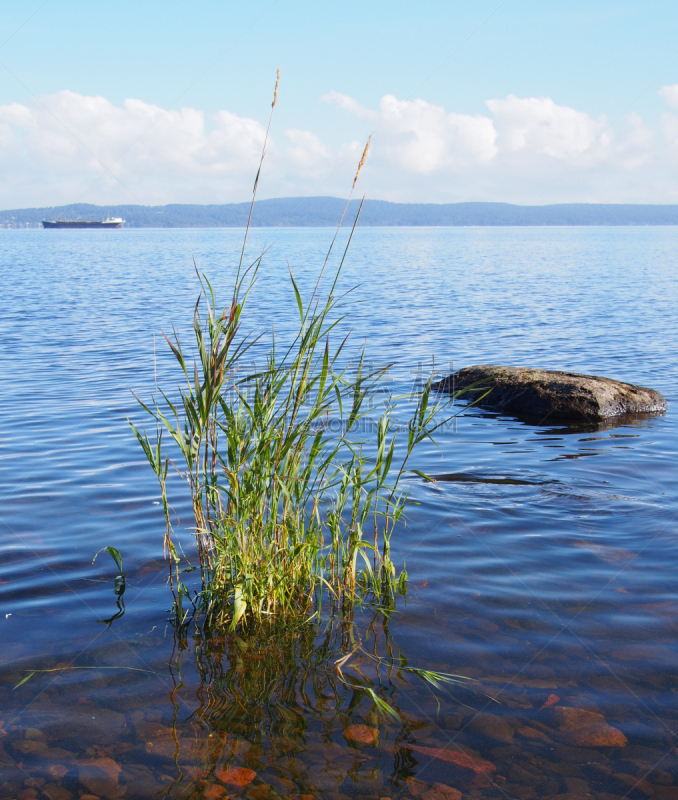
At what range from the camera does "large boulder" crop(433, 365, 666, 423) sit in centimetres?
991

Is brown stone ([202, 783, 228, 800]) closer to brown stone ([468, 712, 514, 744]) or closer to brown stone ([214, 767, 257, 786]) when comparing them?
brown stone ([214, 767, 257, 786])

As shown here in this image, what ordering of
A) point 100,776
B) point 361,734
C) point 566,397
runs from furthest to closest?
point 566,397
point 361,734
point 100,776

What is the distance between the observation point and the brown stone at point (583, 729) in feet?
11.0

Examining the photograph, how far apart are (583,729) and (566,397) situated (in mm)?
7078

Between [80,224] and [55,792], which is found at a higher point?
[55,792]

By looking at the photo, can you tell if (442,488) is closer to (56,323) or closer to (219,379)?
(219,379)

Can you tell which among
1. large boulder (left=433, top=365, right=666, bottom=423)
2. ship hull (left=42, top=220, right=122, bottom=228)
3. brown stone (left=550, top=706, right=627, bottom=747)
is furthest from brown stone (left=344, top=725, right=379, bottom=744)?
ship hull (left=42, top=220, right=122, bottom=228)

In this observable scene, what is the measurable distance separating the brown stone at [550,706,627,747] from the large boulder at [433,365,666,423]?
6.35 metres

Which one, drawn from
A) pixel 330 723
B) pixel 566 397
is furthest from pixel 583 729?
pixel 566 397

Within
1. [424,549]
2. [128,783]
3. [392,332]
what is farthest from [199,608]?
[392,332]

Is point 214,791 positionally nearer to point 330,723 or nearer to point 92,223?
point 330,723

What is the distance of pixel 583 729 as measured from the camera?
343 centimetres

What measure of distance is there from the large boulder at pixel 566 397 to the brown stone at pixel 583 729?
6.35 m

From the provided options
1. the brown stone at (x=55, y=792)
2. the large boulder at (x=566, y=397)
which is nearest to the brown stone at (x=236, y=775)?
the brown stone at (x=55, y=792)
